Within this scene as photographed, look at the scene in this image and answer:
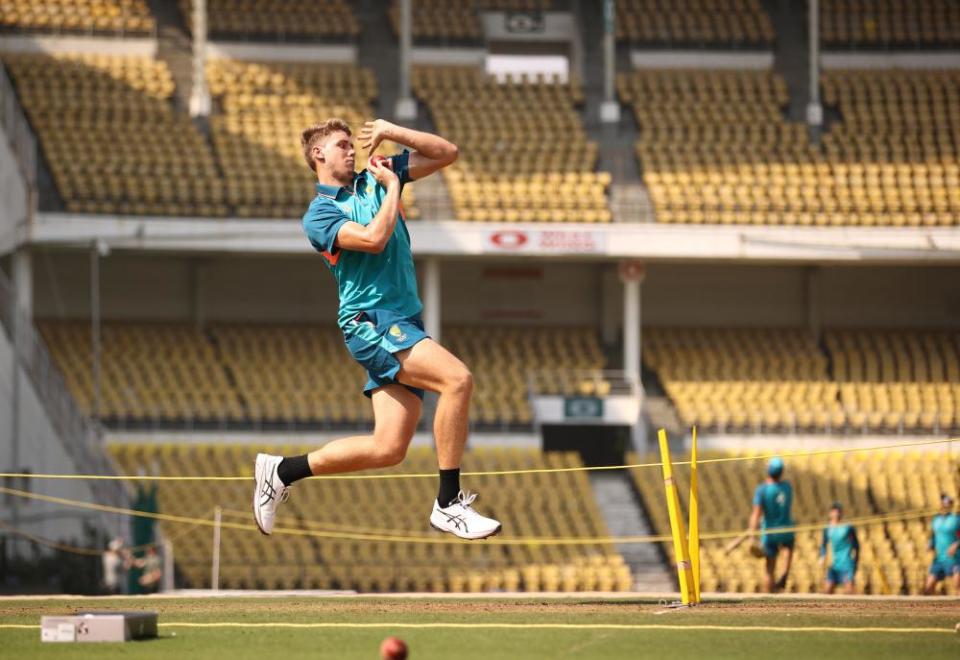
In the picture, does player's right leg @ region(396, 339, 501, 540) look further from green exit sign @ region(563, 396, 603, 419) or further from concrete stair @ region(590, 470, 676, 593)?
green exit sign @ region(563, 396, 603, 419)

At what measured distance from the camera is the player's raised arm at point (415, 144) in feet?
29.4

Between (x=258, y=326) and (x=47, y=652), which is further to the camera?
(x=258, y=326)

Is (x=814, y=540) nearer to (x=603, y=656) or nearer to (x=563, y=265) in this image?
(x=563, y=265)

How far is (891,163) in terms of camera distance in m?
32.9

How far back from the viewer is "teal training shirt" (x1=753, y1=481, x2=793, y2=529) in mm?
16734

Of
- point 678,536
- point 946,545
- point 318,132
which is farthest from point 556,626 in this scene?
point 946,545

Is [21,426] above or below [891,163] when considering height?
below

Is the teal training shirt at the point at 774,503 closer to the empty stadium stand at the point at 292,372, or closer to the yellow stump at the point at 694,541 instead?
the yellow stump at the point at 694,541

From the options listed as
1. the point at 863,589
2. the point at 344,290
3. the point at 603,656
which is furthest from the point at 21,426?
the point at 603,656

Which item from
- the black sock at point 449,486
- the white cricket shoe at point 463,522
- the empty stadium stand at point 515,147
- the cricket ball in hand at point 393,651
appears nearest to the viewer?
the cricket ball in hand at point 393,651

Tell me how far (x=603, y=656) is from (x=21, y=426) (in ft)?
69.9

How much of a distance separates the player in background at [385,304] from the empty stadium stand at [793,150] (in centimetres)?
2205

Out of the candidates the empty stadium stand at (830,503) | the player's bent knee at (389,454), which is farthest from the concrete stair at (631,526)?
the player's bent knee at (389,454)

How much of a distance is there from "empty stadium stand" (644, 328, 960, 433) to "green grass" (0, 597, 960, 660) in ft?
65.5
